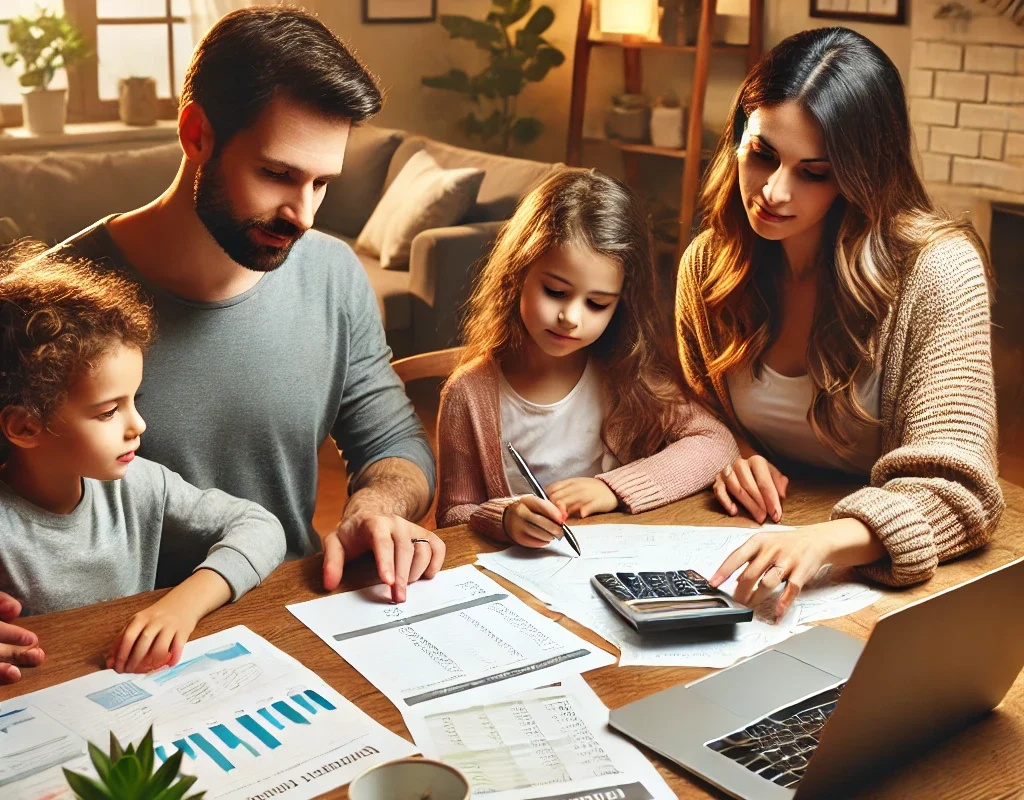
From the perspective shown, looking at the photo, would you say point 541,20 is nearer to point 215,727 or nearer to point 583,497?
point 583,497

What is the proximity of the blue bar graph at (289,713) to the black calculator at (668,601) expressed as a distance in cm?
36

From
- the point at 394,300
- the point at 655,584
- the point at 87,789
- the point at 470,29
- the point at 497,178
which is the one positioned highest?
the point at 470,29

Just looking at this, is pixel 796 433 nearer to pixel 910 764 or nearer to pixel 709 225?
pixel 709 225

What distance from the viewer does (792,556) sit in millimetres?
1317

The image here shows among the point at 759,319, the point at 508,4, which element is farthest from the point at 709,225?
the point at 508,4

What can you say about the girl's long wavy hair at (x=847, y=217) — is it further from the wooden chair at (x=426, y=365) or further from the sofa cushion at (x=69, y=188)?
the sofa cushion at (x=69, y=188)

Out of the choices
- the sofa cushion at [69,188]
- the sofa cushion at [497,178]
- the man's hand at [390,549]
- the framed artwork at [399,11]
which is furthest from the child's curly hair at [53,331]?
the framed artwork at [399,11]

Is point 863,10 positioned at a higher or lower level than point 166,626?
higher

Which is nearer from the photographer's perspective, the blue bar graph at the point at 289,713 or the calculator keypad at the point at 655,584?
the blue bar graph at the point at 289,713

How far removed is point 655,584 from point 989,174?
3.42m

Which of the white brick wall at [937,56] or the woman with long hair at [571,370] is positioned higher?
the white brick wall at [937,56]

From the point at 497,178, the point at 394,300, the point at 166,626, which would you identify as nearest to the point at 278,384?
the point at 166,626

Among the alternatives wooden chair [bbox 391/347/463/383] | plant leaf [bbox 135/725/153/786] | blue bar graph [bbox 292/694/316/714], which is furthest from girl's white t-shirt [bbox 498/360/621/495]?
plant leaf [bbox 135/725/153/786]

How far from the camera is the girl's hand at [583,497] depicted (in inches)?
60.8
